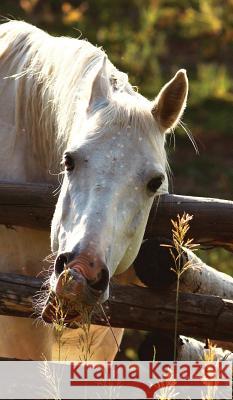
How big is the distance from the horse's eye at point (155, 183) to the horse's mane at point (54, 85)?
253 millimetres

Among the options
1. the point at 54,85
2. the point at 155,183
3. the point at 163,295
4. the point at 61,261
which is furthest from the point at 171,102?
the point at 61,261

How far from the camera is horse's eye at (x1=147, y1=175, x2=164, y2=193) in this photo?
420 cm

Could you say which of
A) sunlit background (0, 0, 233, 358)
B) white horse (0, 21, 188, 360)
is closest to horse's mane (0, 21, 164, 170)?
white horse (0, 21, 188, 360)

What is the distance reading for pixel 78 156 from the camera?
4.17m

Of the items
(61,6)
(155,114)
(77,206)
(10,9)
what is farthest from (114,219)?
(61,6)

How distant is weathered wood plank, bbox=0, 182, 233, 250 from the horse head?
20cm

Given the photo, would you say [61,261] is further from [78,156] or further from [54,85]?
[54,85]

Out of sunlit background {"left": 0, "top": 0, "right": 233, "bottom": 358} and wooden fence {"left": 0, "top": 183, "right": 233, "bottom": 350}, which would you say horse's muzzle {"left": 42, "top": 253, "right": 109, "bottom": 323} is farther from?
sunlit background {"left": 0, "top": 0, "right": 233, "bottom": 358}

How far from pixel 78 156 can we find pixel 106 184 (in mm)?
196

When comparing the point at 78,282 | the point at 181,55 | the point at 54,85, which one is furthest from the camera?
the point at 181,55

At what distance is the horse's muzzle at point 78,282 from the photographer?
377 centimetres

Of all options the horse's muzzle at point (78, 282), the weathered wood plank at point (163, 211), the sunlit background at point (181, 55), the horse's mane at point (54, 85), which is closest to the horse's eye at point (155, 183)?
the horse's mane at point (54, 85)

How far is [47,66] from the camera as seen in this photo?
494cm

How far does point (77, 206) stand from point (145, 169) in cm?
33
